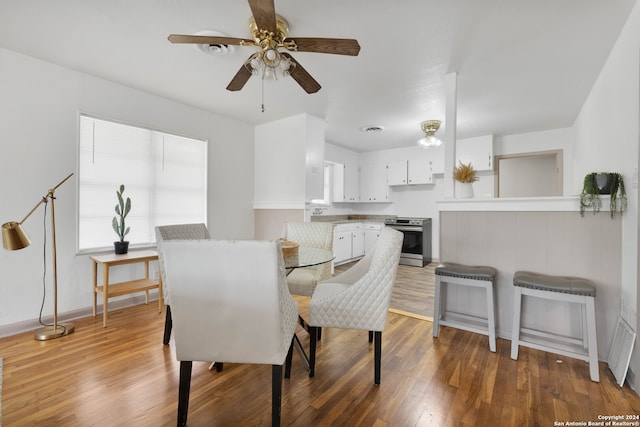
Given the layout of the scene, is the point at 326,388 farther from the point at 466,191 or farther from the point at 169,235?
the point at 466,191

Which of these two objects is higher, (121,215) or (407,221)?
(121,215)

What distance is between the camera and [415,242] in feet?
17.8

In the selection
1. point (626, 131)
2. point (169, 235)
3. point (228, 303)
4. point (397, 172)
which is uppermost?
point (397, 172)

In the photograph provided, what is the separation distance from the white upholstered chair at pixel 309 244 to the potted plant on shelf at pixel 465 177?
1291 millimetres

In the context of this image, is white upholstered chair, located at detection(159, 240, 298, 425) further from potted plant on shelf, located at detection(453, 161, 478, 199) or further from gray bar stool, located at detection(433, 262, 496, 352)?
potted plant on shelf, located at detection(453, 161, 478, 199)

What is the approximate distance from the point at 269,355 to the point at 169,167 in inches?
122

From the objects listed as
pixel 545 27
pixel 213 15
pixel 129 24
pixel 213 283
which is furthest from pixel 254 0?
pixel 545 27

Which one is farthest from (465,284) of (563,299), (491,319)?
(563,299)

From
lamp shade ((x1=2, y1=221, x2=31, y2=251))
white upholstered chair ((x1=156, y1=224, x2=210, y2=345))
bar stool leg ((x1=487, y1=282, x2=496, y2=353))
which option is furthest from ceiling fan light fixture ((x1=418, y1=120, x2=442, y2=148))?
lamp shade ((x1=2, y1=221, x2=31, y2=251))

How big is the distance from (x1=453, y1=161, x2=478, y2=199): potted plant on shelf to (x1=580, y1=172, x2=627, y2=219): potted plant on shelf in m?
0.78

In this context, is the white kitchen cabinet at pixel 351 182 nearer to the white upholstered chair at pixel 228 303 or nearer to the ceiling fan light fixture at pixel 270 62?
the ceiling fan light fixture at pixel 270 62

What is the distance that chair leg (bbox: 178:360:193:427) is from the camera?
54.4 inches

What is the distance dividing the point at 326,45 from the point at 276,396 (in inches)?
78.4

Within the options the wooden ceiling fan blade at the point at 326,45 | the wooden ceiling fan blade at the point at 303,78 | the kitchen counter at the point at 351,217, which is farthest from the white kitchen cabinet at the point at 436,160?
the wooden ceiling fan blade at the point at 326,45
